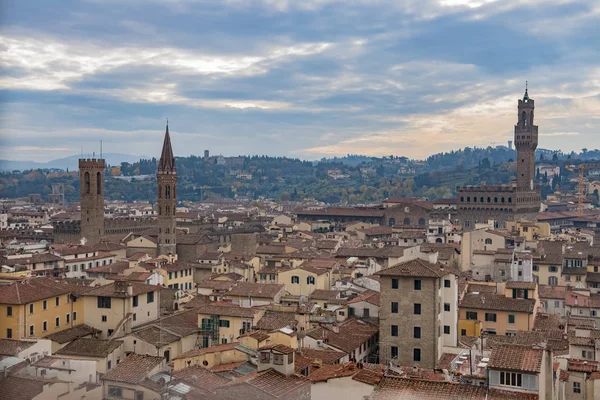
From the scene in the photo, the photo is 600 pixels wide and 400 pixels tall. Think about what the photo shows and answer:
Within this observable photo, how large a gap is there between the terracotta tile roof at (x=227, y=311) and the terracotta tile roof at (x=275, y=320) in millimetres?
420

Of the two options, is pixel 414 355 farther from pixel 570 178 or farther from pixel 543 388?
pixel 570 178

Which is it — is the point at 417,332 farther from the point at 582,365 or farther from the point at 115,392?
the point at 115,392

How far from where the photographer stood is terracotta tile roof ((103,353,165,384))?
36.4 feet

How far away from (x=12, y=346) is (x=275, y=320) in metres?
6.81

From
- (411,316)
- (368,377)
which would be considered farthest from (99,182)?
(368,377)

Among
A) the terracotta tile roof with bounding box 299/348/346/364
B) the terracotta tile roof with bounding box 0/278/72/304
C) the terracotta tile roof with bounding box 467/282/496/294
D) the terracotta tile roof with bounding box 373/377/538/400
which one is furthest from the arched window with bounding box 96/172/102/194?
the terracotta tile roof with bounding box 373/377/538/400

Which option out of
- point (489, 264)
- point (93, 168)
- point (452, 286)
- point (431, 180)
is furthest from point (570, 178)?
point (452, 286)

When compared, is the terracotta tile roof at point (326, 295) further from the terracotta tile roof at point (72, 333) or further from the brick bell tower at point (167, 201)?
the brick bell tower at point (167, 201)

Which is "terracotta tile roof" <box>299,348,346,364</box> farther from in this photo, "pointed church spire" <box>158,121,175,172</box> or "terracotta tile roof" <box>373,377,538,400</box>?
"pointed church spire" <box>158,121,175,172</box>

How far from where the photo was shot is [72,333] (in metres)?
17.9

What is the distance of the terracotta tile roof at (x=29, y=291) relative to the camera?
1778 centimetres

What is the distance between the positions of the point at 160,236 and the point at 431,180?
111780 millimetres

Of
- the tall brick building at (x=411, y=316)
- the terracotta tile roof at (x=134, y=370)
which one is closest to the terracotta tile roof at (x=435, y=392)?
the terracotta tile roof at (x=134, y=370)

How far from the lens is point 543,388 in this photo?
10992 millimetres
